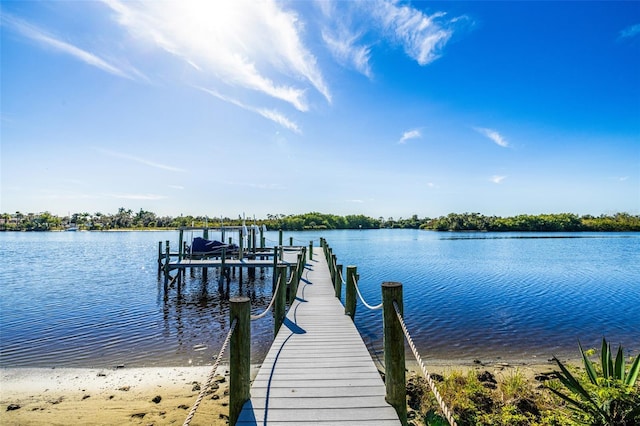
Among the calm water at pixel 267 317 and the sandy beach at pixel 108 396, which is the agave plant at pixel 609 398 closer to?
the calm water at pixel 267 317

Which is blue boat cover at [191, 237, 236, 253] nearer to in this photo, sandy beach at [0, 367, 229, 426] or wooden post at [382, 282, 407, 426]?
sandy beach at [0, 367, 229, 426]

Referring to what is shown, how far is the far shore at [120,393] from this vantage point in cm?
663

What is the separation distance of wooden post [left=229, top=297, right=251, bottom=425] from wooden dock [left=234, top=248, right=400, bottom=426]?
0.15 meters

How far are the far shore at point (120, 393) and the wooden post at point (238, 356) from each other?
8.78 feet

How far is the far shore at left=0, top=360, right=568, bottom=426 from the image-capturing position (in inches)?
→ 261

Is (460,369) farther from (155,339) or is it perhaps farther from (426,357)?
(155,339)

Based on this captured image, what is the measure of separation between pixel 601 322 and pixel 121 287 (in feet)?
80.7

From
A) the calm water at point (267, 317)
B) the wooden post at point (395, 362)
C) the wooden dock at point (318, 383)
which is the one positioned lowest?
the calm water at point (267, 317)

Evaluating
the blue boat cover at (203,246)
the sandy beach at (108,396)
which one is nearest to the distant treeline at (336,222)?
Answer: the blue boat cover at (203,246)

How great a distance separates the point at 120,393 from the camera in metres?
7.77

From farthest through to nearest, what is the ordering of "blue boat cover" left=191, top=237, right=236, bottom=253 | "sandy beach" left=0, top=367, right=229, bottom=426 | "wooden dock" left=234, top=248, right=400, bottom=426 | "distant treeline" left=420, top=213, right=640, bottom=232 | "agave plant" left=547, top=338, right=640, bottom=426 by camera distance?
"distant treeline" left=420, top=213, right=640, bottom=232 < "blue boat cover" left=191, top=237, right=236, bottom=253 < "sandy beach" left=0, top=367, right=229, bottom=426 < "agave plant" left=547, top=338, right=640, bottom=426 < "wooden dock" left=234, top=248, right=400, bottom=426

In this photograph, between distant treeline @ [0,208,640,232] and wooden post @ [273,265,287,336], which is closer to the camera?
wooden post @ [273,265,287,336]

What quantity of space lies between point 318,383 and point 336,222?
142m

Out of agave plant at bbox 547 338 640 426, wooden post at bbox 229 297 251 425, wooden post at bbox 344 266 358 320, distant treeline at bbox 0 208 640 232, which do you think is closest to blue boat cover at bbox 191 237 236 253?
wooden post at bbox 344 266 358 320
